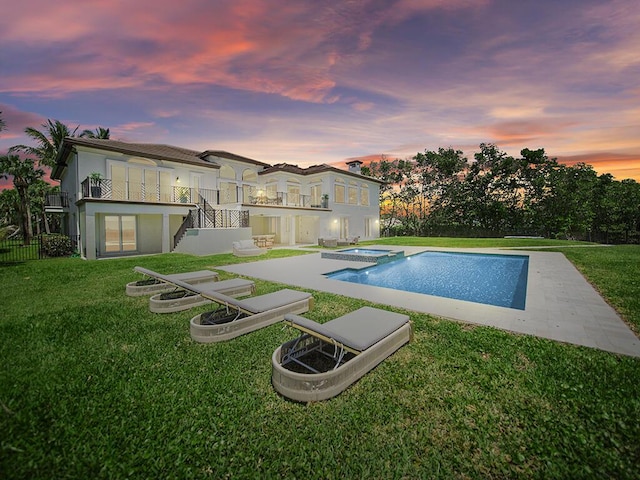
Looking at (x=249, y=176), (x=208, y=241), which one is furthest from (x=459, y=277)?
(x=249, y=176)

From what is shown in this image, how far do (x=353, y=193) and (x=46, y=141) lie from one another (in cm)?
3061

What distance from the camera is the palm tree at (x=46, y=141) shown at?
84.6 feet

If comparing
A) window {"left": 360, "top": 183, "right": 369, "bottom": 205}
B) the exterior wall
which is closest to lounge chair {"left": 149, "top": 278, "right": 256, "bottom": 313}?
the exterior wall

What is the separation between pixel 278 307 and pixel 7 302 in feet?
22.9

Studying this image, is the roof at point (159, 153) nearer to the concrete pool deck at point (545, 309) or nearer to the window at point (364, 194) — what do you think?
the window at point (364, 194)

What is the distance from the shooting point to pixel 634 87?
13.5 metres

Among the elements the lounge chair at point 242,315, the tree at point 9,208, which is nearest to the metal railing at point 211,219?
the lounge chair at point 242,315

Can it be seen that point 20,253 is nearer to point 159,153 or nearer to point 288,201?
point 159,153

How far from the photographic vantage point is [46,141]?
2692 cm

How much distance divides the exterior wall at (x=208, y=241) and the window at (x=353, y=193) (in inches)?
543

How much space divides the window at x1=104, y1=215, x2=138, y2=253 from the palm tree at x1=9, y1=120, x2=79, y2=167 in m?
15.7

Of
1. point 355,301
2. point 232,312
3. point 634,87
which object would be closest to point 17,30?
point 232,312

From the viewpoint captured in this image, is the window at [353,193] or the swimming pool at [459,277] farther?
the window at [353,193]

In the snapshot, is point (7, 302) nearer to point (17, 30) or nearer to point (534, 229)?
point (17, 30)
